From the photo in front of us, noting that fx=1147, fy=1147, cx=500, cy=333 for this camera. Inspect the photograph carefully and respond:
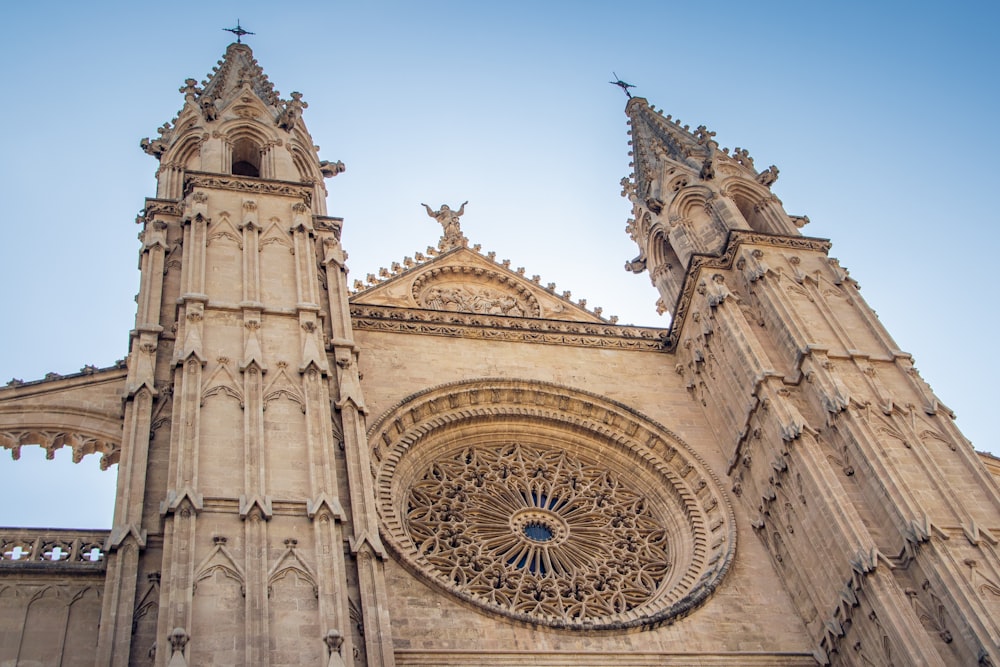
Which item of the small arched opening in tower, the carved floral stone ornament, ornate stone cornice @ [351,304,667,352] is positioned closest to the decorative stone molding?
the carved floral stone ornament

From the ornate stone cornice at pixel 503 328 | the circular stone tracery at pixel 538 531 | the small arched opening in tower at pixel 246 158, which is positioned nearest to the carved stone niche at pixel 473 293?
the ornate stone cornice at pixel 503 328

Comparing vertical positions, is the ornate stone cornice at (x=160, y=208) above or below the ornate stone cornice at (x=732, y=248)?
above

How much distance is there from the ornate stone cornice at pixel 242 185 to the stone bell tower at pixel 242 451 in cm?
3

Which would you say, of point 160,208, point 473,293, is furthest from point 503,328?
point 160,208

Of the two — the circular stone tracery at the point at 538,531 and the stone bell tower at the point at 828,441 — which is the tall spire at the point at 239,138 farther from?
the stone bell tower at the point at 828,441

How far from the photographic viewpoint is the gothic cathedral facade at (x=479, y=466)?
11.4 m

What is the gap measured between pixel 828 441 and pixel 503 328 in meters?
5.75

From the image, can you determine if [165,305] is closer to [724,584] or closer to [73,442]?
[73,442]

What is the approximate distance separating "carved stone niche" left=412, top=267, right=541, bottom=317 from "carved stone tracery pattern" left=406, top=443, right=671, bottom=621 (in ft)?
14.3

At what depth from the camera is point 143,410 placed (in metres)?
13.0

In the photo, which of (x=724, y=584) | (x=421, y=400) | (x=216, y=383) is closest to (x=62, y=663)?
(x=216, y=383)

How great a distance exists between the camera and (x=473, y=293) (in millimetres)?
21703

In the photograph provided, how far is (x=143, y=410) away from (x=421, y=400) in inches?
185

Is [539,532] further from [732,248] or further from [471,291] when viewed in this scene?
[471,291]
